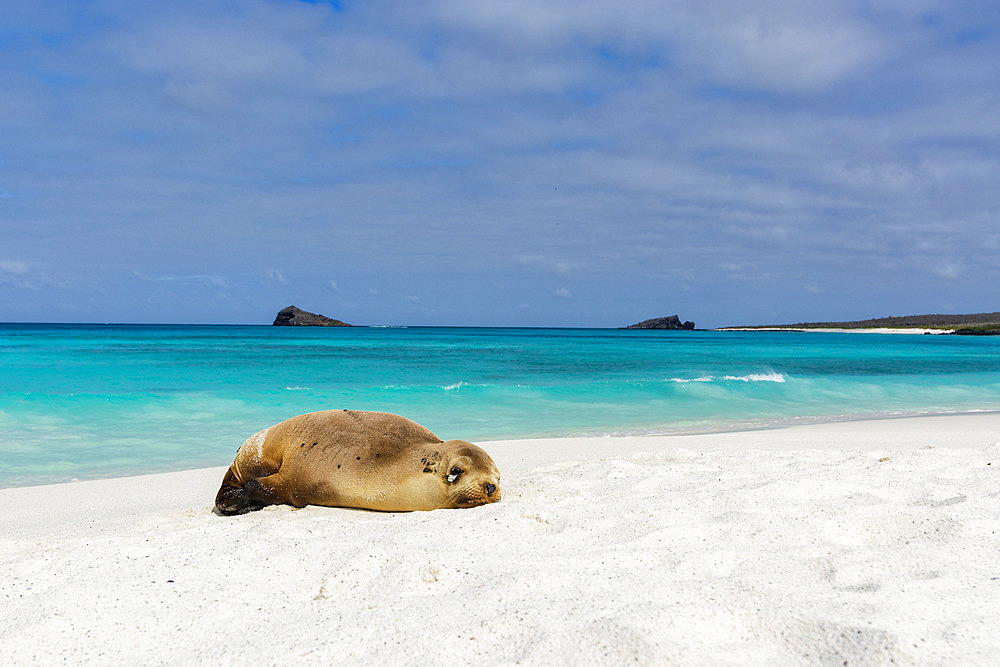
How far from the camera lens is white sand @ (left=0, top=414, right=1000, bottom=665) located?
222cm

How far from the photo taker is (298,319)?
113m

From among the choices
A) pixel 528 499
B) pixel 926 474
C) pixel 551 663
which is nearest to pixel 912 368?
pixel 926 474

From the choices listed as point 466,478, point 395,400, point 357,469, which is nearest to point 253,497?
point 357,469

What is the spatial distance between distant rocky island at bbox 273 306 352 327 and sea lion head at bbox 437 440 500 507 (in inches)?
4497

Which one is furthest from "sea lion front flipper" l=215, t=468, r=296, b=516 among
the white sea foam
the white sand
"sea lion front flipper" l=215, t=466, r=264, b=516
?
the white sea foam

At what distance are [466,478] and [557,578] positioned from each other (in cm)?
181

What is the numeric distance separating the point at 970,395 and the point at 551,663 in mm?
19356

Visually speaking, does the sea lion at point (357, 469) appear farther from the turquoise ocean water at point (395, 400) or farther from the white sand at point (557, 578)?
the turquoise ocean water at point (395, 400)

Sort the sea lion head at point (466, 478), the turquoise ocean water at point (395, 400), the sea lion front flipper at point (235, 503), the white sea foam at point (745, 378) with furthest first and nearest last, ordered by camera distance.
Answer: the white sea foam at point (745, 378)
the turquoise ocean water at point (395, 400)
the sea lion front flipper at point (235, 503)
the sea lion head at point (466, 478)

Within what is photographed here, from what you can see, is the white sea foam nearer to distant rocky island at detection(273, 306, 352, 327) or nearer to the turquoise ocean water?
Result: the turquoise ocean water

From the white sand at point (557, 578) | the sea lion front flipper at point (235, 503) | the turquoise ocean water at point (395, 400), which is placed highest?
the white sand at point (557, 578)

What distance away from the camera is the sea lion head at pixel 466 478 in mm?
4574

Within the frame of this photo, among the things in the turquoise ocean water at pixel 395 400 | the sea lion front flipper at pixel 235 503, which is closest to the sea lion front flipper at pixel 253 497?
the sea lion front flipper at pixel 235 503

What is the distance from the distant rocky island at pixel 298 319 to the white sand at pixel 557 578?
113317 millimetres
